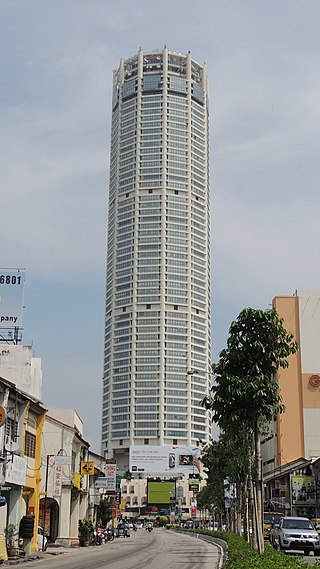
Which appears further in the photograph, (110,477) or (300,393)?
(300,393)

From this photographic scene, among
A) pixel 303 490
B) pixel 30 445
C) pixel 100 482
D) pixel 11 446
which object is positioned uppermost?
pixel 30 445

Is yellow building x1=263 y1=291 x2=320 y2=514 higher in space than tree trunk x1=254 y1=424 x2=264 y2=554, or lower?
higher

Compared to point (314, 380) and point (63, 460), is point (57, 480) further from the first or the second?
point (314, 380)

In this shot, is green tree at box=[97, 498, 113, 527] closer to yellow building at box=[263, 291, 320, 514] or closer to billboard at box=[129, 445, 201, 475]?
yellow building at box=[263, 291, 320, 514]

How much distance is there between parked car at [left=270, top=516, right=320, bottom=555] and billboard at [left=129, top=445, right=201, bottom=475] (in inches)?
6285

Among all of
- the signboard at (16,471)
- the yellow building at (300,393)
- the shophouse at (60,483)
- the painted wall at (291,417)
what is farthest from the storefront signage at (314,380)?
the signboard at (16,471)

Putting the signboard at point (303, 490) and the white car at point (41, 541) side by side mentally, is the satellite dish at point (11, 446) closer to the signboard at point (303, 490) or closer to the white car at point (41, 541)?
the white car at point (41, 541)

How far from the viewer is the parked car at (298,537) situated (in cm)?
3538

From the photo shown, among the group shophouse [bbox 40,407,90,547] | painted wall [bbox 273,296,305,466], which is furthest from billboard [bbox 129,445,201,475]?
shophouse [bbox 40,407,90,547]

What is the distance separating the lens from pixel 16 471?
3738cm

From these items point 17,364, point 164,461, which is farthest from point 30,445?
point 164,461

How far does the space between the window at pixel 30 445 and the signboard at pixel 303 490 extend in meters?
56.4

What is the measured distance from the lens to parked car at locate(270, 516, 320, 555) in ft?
116

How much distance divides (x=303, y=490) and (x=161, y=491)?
94562mm
